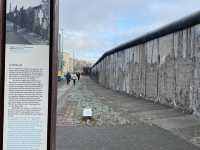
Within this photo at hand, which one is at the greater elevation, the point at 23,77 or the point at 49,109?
the point at 23,77

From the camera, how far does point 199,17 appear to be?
14.8 meters

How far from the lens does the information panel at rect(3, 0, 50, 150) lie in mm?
4668

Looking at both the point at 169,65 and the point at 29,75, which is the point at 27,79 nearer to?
the point at 29,75

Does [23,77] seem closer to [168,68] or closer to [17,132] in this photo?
[17,132]

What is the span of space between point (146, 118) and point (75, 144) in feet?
17.6

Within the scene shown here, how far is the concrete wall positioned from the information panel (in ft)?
34.2

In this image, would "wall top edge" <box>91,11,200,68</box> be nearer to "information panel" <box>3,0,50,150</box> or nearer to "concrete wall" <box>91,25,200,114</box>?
"concrete wall" <box>91,25,200,114</box>

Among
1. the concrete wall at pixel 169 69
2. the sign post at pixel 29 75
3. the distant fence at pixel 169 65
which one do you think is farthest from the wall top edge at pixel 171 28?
the sign post at pixel 29 75

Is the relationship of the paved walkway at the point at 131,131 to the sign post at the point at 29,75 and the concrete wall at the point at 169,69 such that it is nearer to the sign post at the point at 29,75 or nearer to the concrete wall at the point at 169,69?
the concrete wall at the point at 169,69

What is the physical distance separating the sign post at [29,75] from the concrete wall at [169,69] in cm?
1040

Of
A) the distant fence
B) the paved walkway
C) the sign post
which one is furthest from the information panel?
the distant fence

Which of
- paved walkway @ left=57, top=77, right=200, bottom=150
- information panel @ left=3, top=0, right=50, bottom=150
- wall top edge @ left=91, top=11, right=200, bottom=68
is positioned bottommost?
paved walkway @ left=57, top=77, right=200, bottom=150

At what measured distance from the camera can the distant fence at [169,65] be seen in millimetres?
15305

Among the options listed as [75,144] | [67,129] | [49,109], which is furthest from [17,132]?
[67,129]
